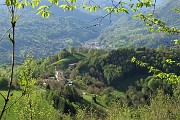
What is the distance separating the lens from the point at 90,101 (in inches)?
4267

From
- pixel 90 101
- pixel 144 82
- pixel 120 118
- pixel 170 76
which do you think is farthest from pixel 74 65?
pixel 170 76

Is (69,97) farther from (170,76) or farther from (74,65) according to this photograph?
(170,76)

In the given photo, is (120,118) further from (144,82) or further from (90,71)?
(90,71)

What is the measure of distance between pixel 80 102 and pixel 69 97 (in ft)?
12.0

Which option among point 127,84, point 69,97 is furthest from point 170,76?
point 127,84

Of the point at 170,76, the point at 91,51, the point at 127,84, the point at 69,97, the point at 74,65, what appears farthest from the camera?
the point at 91,51

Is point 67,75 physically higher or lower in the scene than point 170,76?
lower

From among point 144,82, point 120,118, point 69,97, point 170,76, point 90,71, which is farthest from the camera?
point 90,71

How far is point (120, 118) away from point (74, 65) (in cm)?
13303

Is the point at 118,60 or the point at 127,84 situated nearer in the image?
the point at 127,84

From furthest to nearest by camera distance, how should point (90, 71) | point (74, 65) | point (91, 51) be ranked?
point (91, 51)
point (74, 65)
point (90, 71)

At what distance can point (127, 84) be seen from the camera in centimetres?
14438

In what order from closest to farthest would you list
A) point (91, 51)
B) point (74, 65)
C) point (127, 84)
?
point (127, 84), point (74, 65), point (91, 51)

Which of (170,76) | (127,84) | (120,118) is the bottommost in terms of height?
(127,84)
